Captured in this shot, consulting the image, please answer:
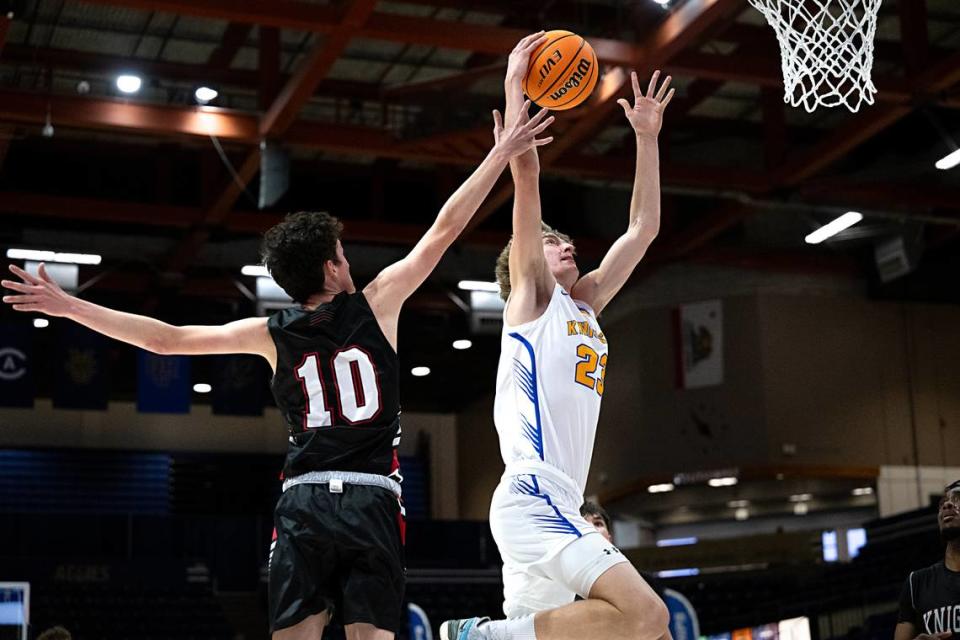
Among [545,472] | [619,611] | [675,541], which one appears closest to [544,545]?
[545,472]

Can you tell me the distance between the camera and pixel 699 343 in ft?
82.1

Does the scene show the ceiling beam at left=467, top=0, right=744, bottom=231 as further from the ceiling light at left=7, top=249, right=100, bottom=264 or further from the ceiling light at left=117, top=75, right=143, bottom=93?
the ceiling light at left=7, top=249, right=100, bottom=264

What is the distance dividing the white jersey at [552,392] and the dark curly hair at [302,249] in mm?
998

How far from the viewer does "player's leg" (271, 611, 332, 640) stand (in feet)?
15.8

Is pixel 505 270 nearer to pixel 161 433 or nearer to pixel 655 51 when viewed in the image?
pixel 655 51

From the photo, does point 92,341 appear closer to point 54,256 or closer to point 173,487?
point 54,256

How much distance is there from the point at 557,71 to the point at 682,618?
760cm

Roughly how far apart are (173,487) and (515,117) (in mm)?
26203

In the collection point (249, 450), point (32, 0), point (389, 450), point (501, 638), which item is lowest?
point (501, 638)

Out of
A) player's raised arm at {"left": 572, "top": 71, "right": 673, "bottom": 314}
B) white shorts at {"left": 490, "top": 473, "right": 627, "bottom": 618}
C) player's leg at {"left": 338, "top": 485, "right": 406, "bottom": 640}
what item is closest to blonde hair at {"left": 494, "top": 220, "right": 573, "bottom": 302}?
player's raised arm at {"left": 572, "top": 71, "right": 673, "bottom": 314}

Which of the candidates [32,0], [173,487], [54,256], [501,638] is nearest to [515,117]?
[501,638]

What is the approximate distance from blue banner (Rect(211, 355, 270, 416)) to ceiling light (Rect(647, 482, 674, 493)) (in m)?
7.47

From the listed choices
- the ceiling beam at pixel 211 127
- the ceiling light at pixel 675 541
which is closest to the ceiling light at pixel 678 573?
the ceiling light at pixel 675 541

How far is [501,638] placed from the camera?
549 cm
